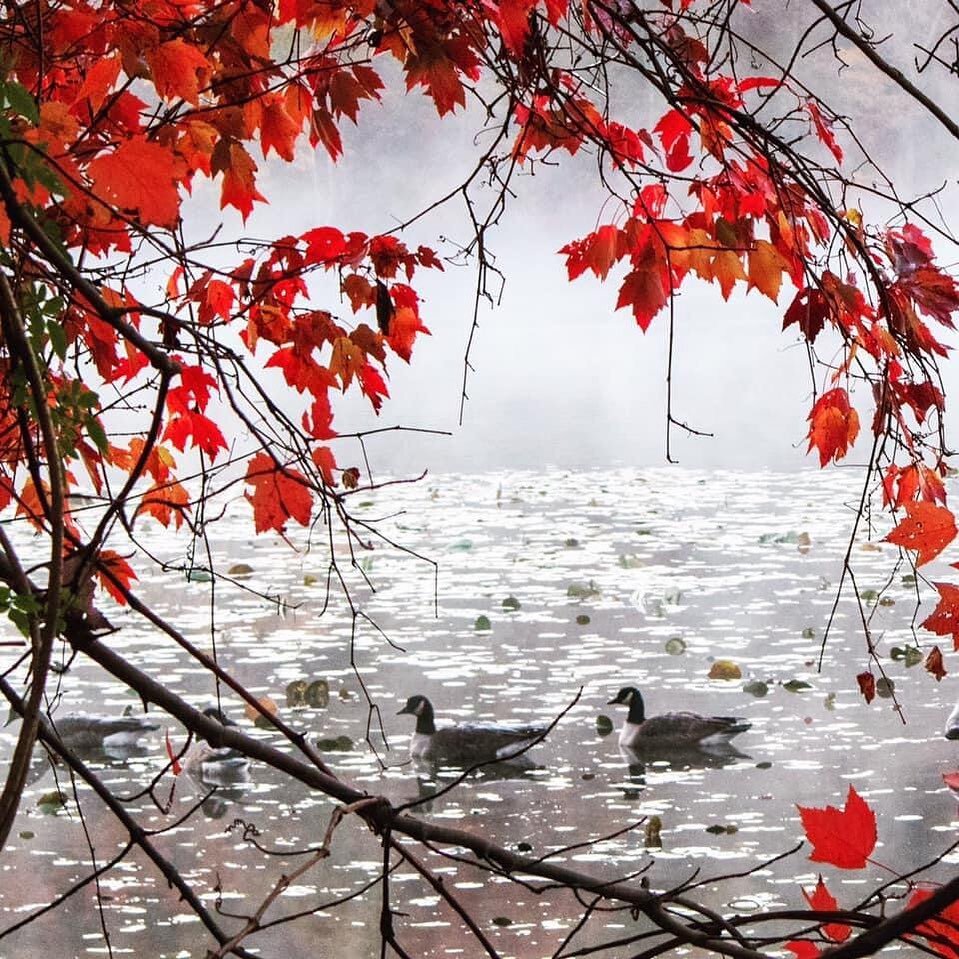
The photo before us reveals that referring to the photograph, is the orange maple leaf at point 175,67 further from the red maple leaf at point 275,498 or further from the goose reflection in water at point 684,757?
the goose reflection in water at point 684,757

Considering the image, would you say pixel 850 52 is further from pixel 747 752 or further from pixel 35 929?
pixel 35 929

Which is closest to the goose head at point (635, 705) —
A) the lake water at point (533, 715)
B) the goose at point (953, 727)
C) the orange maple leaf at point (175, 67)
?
the lake water at point (533, 715)

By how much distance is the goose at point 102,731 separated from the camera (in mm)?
4043

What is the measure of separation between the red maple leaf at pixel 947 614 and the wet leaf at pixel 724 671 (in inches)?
131

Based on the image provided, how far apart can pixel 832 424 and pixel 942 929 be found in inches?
27.9

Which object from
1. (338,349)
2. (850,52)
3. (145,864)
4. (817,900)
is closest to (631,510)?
(145,864)

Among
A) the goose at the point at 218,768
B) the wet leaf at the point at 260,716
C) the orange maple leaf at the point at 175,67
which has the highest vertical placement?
the orange maple leaf at the point at 175,67

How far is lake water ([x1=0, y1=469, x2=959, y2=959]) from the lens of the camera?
9.95 feet

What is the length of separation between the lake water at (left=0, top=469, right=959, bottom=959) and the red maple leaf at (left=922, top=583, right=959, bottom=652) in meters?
0.20

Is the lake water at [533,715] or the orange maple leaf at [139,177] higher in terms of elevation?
the orange maple leaf at [139,177]

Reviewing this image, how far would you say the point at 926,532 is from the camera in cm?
123

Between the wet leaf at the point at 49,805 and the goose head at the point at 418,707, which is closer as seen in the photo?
the wet leaf at the point at 49,805

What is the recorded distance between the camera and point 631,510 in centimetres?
831

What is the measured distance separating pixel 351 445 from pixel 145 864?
960 centimetres
